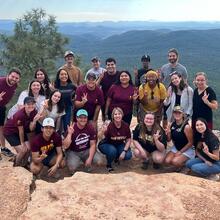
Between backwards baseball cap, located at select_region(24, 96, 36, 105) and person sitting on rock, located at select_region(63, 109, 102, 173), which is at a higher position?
backwards baseball cap, located at select_region(24, 96, 36, 105)

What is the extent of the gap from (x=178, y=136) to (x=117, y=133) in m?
1.36

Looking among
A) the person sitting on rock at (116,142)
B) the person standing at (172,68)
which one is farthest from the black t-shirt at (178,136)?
the person standing at (172,68)

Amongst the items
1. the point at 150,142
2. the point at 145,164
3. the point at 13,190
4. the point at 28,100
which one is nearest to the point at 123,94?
the point at 150,142

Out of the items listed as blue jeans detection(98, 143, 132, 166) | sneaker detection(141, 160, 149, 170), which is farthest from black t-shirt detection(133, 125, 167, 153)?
blue jeans detection(98, 143, 132, 166)

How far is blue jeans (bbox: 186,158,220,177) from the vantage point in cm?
794

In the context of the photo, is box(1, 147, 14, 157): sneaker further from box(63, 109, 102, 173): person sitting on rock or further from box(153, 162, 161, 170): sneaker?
box(153, 162, 161, 170): sneaker

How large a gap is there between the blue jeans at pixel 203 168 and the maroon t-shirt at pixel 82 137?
2243 mm

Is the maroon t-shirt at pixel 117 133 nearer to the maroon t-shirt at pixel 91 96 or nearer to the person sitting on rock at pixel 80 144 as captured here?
the person sitting on rock at pixel 80 144

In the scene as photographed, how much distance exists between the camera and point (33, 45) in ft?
112

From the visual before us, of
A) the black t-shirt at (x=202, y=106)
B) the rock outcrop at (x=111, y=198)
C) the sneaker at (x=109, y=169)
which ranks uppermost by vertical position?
the black t-shirt at (x=202, y=106)

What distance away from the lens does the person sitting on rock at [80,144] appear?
323 inches

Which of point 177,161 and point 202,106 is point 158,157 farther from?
point 202,106

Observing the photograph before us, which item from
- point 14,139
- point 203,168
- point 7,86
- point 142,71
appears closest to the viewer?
point 203,168

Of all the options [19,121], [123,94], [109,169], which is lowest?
[109,169]
